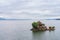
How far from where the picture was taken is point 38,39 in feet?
205

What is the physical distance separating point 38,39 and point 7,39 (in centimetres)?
937

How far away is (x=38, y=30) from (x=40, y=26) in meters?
2.13

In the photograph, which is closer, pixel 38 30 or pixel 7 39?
pixel 7 39

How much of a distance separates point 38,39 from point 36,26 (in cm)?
2724

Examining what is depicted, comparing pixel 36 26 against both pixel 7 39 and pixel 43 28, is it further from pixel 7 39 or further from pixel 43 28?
pixel 7 39

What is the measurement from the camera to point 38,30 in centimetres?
9119

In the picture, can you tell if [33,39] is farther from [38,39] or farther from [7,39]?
[7,39]

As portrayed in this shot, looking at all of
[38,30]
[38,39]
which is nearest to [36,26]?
[38,30]

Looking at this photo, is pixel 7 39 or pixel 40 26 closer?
Answer: pixel 7 39

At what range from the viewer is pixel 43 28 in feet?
310

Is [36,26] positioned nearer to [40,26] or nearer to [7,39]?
[40,26]

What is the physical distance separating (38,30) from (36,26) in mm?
2573

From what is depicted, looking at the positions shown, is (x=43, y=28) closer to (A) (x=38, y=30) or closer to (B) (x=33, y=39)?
(A) (x=38, y=30)

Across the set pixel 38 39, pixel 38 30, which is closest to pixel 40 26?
pixel 38 30
